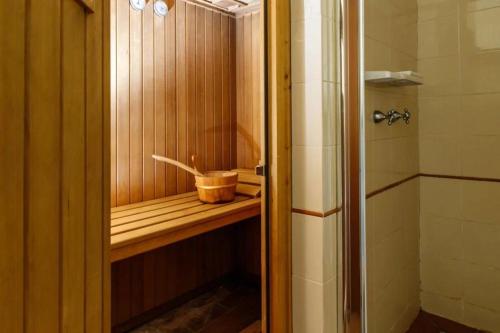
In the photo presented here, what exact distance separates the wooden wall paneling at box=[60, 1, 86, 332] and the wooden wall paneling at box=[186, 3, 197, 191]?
1.68 meters

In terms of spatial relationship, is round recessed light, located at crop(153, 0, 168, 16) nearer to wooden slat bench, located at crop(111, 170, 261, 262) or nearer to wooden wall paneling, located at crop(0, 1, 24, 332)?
wooden slat bench, located at crop(111, 170, 261, 262)

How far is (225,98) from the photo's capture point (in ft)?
8.87

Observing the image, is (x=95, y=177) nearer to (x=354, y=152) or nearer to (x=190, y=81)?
(x=354, y=152)

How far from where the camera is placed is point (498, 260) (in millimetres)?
1871

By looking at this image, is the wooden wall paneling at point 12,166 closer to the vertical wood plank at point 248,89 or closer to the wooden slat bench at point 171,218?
the wooden slat bench at point 171,218

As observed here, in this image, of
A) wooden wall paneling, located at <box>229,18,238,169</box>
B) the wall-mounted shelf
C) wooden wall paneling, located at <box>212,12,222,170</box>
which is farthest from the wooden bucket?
the wall-mounted shelf

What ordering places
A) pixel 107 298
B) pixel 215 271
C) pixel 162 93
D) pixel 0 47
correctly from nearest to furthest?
pixel 0 47
pixel 107 298
pixel 162 93
pixel 215 271

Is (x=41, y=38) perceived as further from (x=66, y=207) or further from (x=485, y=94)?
(x=485, y=94)

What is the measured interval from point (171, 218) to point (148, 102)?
781 mm

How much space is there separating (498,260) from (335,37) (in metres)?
1.48

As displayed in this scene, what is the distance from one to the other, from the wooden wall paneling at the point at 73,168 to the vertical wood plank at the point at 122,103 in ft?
4.40

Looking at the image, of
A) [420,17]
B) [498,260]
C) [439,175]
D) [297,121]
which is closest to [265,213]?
[297,121]

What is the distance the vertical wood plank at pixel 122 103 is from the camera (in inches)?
80.4

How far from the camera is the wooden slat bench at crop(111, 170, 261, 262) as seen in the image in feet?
5.18
